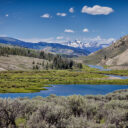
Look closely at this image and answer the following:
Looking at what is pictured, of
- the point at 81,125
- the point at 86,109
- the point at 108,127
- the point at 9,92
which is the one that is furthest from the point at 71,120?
the point at 9,92

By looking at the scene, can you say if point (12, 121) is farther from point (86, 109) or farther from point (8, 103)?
point (86, 109)

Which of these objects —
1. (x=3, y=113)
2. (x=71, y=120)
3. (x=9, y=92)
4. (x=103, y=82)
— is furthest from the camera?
(x=103, y=82)

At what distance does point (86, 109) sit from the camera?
32.7m

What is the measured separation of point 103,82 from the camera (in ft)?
449

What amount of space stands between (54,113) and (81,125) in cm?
432

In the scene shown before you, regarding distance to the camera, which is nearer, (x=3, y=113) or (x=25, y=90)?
(x=3, y=113)

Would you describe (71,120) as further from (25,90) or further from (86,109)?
(25,90)

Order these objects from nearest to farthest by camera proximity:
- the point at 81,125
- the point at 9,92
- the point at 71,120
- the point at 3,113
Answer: the point at 81,125
the point at 71,120
the point at 3,113
the point at 9,92

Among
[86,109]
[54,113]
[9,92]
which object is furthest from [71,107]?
[9,92]

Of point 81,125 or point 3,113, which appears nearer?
point 81,125

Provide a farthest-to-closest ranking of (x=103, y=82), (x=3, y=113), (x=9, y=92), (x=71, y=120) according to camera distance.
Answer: (x=103, y=82) < (x=9, y=92) < (x=3, y=113) < (x=71, y=120)

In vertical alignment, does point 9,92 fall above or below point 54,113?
below

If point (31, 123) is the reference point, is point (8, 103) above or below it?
above

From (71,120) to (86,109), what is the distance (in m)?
8.83
